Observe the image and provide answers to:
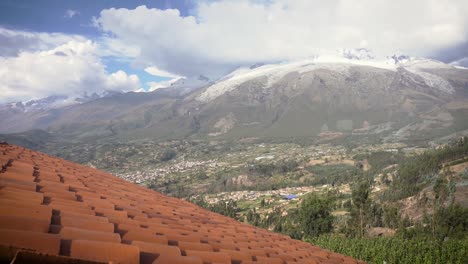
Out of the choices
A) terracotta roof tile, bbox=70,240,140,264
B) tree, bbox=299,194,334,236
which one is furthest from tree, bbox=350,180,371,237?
terracotta roof tile, bbox=70,240,140,264

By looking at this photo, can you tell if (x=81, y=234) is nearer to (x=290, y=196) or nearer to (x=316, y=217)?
(x=316, y=217)

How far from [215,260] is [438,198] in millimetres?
79977

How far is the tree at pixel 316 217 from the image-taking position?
53562mm

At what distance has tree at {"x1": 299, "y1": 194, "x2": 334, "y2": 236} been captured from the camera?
53562 millimetres

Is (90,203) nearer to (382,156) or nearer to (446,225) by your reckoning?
(446,225)

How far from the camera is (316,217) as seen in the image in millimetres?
54719

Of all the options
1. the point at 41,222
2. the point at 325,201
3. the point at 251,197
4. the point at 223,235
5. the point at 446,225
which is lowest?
the point at 251,197

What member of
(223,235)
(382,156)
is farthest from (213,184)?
(223,235)

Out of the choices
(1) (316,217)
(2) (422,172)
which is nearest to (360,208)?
(1) (316,217)

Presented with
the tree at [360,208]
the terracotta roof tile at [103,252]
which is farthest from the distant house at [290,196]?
the terracotta roof tile at [103,252]

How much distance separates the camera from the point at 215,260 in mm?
3594

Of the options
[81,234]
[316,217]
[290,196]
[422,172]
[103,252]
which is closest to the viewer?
[103,252]

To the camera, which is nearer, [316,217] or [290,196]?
[316,217]

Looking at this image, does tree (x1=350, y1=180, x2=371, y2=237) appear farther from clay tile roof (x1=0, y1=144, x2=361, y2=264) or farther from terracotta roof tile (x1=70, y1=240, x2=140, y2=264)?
→ terracotta roof tile (x1=70, y1=240, x2=140, y2=264)
